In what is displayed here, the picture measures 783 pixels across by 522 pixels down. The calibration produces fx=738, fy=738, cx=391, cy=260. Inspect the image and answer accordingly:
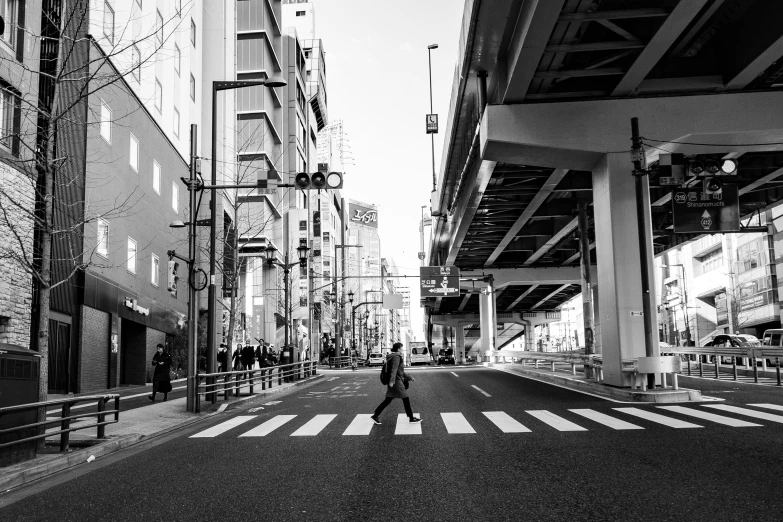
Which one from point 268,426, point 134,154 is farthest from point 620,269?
point 134,154

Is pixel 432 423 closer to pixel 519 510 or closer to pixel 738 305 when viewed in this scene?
pixel 519 510

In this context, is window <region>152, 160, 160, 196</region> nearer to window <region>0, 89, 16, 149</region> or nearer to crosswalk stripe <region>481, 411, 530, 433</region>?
window <region>0, 89, 16, 149</region>

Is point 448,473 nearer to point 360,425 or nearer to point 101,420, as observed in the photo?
point 360,425

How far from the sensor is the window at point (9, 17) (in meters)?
18.8

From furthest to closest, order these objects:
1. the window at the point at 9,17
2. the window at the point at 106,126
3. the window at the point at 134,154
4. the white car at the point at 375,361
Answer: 1. the white car at the point at 375,361
2. the window at the point at 134,154
3. the window at the point at 106,126
4. the window at the point at 9,17

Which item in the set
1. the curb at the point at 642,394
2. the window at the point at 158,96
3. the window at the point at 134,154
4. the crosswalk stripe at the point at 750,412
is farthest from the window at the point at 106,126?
the crosswalk stripe at the point at 750,412

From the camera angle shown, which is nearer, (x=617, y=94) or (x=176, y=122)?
(x=617, y=94)

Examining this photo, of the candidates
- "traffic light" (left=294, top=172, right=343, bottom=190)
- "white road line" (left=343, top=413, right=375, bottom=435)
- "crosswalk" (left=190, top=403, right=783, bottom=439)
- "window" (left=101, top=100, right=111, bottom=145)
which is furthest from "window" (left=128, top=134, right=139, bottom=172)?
"white road line" (left=343, top=413, right=375, bottom=435)

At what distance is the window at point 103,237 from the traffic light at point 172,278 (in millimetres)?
8277

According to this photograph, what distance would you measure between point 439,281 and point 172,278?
21.5 meters

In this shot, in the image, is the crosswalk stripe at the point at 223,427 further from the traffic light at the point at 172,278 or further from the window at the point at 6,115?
the traffic light at the point at 172,278

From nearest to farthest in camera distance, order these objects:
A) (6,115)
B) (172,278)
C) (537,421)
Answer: (537,421) → (6,115) → (172,278)

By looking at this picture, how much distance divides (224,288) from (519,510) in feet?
136

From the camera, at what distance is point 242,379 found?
2525 centimetres
